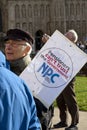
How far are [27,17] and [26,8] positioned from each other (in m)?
0.83

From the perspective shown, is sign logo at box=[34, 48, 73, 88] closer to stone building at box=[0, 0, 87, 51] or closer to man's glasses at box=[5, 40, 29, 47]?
man's glasses at box=[5, 40, 29, 47]

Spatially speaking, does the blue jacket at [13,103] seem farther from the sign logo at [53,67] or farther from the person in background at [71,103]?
the person in background at [71,103]

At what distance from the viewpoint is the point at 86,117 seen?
775 centimetres

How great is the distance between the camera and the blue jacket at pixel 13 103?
69.4 inches

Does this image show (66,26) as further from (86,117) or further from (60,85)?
(60,85)

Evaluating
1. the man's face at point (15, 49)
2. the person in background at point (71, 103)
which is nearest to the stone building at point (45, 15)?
the person in background at point (71, 103)

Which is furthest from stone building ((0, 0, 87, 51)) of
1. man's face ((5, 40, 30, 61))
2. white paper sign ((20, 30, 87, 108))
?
man's face ((5, 40, 30, 61))

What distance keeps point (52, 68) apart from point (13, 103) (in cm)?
247

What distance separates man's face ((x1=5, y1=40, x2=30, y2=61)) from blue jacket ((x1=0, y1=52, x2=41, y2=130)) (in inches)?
64.6

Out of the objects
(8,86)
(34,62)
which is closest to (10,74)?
(8,86)

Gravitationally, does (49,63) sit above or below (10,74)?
below

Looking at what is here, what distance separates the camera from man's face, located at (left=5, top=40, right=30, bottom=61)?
141 inches

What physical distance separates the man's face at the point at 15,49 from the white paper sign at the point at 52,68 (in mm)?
320

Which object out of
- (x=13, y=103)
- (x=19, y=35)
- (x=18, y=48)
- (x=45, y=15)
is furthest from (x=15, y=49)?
(x=45, y=15)
